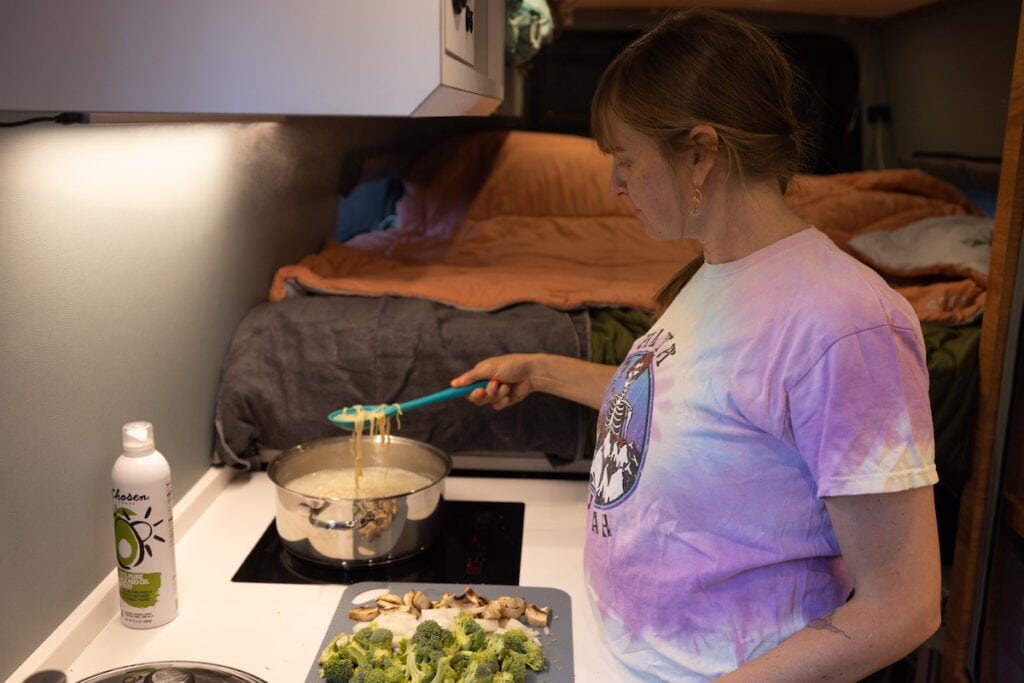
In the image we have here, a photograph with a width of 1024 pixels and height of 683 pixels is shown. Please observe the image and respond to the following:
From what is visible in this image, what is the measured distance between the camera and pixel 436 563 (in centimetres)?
135

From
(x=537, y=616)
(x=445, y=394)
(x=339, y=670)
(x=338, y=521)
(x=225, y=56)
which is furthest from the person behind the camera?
(x=445, y=394)

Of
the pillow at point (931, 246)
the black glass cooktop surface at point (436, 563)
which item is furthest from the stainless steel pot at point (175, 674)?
the pillow at point (931, 246)

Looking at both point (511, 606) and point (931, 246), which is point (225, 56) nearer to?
point (511, 606)

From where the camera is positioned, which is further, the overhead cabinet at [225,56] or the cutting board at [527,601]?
the cutting board at [527,601]

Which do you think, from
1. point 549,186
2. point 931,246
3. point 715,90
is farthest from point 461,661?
point 549,186

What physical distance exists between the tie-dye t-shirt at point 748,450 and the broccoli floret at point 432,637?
17 cm

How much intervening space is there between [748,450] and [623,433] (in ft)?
0.54

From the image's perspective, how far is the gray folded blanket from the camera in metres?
1.63

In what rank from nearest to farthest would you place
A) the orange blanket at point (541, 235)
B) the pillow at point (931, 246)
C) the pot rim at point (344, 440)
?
the pot rim at point (344, 440)
the orange blanket at point (541, 235)
the pillow at point (931, 246)

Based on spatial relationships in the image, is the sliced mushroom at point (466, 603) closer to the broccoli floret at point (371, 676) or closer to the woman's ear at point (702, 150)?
the broccoli floret at point (371, 676)

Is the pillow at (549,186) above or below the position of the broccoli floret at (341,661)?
above

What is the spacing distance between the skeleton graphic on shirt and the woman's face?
15cm

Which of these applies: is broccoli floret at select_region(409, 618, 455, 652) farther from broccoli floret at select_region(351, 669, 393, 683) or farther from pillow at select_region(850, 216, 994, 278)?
pillow at select_region(850, 216, 994, 278)

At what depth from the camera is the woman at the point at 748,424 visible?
82cm
